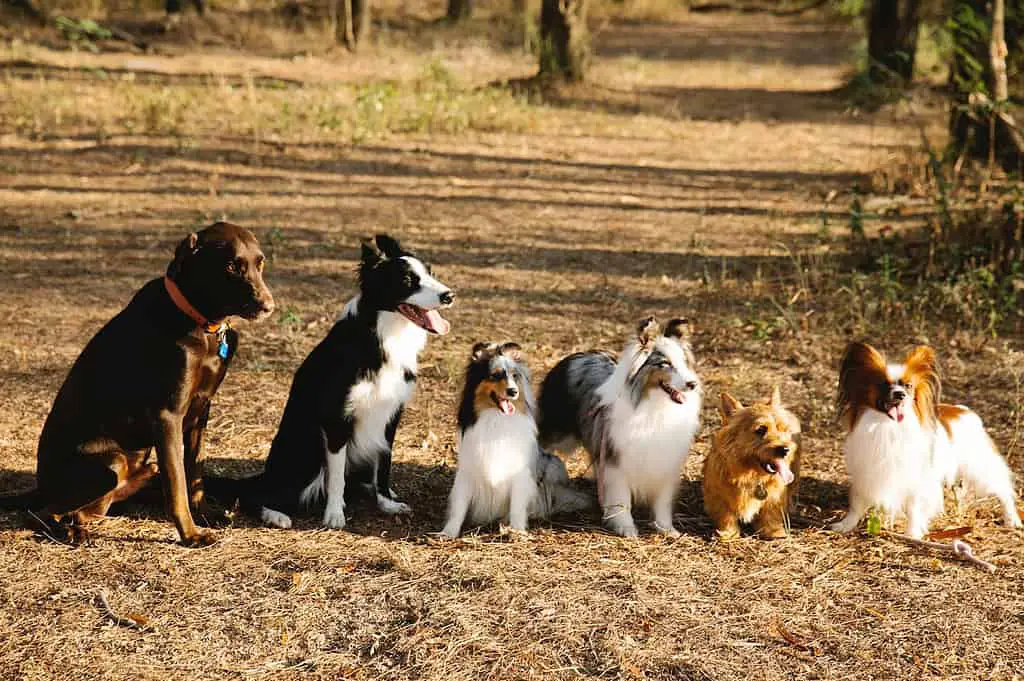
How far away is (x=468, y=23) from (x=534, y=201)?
1461cm

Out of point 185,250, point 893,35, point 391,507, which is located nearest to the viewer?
point 185,250

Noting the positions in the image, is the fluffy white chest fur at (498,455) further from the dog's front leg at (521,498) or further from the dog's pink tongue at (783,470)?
the dog's pink tongue at (783,470)

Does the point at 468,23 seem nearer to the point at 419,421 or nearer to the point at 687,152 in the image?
the point at 687,152

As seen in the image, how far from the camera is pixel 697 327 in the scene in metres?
7.78

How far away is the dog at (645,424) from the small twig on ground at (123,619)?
2.01 meters

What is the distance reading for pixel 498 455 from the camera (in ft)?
15.7

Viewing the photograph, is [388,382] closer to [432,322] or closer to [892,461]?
[432,322]

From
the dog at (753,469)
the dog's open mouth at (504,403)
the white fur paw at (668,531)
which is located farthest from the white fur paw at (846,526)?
the dog's open mouth at (504,403)

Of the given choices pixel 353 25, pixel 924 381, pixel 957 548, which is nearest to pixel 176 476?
pixel 924 381

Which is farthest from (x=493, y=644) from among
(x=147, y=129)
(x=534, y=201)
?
(x=147, y=129)

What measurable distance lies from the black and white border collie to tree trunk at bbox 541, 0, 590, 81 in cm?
1221

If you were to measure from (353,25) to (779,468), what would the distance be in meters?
17.9

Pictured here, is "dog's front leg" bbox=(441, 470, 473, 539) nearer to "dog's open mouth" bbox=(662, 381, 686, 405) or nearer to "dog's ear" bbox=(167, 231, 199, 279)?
"dog's open mouth" bbox=(662, 381, 686, 405)

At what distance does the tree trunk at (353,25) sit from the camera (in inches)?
803
